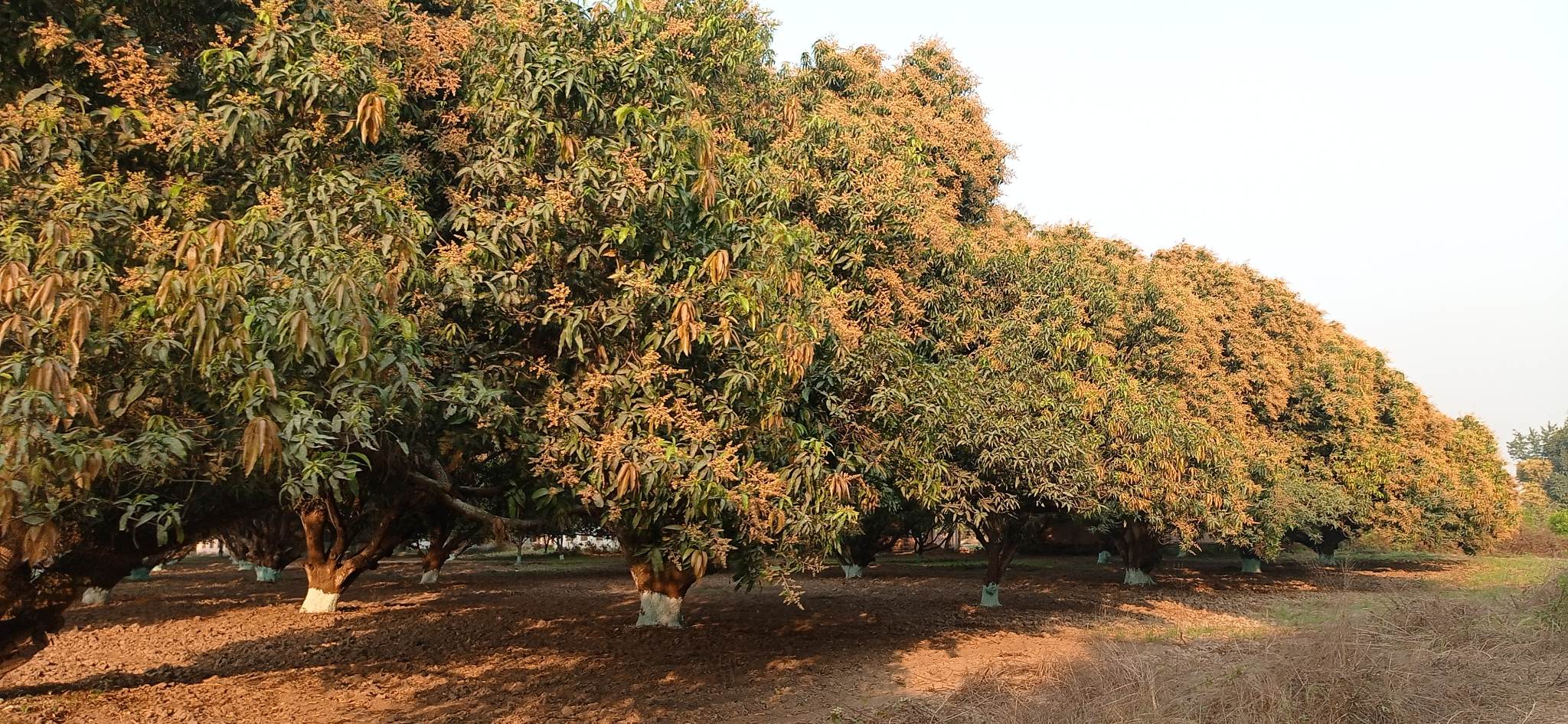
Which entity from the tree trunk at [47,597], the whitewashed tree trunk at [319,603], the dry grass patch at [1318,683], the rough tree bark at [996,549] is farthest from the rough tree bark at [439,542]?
the dry grass patch at [1318,683]

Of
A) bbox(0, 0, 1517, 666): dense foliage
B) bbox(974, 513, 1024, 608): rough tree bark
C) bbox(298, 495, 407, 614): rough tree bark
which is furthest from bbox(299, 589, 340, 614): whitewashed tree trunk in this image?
bbox(974, 513, 1024, 608): rough tree bark

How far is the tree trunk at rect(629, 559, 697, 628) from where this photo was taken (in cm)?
1688

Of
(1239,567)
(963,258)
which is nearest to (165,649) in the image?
(963,258)

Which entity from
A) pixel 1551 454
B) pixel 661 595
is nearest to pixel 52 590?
pixel 661 595

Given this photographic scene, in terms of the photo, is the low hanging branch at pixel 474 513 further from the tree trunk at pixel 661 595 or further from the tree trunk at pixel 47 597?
the tree trunk at pixel 661 595

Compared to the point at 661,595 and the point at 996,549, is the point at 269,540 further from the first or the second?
the point at 996,549

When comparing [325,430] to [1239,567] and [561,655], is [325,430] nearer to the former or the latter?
[561,655]

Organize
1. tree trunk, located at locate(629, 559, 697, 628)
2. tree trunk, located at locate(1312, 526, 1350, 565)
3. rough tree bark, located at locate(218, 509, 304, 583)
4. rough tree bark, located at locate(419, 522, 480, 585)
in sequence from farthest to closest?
tree trunk, located at locate(1312, 526, 1350, 565) → rough tree bark, located at locate(218, 509, 304, 583) → rough tree bark, located at locate(419, 522, 480, 585) → tree trunk, located at locate(629, 559, 697, 628)

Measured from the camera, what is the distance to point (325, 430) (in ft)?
21.8

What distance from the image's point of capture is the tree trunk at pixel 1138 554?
29.0m

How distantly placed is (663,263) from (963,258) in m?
7.54

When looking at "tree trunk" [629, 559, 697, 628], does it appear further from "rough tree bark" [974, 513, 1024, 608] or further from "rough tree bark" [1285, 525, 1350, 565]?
"rough tree bark" [1285, 525, 1350, 565]

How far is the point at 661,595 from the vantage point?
56.3ft

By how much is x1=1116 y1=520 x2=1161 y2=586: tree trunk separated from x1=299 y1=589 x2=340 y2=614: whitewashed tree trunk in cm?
2068
